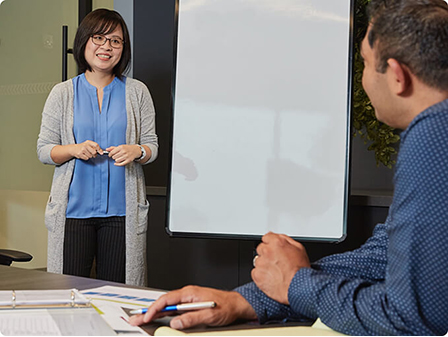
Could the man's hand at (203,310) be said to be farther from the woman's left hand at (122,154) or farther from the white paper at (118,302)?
the woman's left hand at (122,154)

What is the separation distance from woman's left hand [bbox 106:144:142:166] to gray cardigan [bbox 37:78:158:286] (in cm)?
11

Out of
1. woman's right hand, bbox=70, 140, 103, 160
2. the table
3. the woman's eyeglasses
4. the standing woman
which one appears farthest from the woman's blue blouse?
the table

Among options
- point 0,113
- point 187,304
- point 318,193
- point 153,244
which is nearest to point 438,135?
point 187,304

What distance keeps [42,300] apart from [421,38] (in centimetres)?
75

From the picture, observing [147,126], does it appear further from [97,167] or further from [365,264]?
[365,264]

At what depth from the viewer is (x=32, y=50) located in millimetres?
3586

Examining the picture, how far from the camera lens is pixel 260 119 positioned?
2.28m

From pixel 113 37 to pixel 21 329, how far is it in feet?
5.89

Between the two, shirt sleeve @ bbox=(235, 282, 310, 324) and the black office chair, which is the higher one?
shirt sleeve @ bbox=(235, 282, 310, 324)

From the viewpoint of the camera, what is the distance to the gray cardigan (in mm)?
2354

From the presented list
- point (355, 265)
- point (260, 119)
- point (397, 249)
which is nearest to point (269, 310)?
point (355, 265)

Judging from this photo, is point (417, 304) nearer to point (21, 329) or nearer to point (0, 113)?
point (21, 329)

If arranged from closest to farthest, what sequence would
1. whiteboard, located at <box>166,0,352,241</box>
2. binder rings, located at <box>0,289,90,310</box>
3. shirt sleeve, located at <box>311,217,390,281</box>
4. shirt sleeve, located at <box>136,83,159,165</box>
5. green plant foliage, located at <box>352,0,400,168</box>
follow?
binder rings, located at <box>0,289,90,310</box> → shirt sleeve, located at <box>311,217,390,281</box> → whiteboard, located at <box>166,0,352,241</box> → shirt sleeve, located at <box>136,83,159,165</box> → green plant foliage, located at <box>352,0,400,168</box>

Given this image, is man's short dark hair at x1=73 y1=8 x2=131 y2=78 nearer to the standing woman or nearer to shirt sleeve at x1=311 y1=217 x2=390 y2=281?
the standing woman
